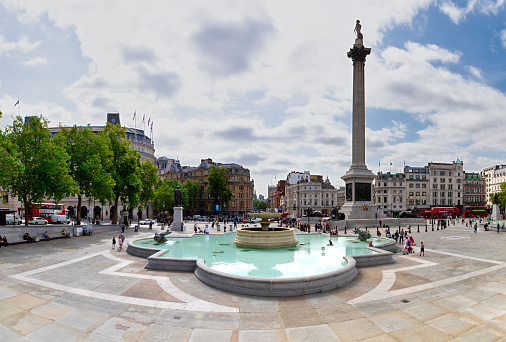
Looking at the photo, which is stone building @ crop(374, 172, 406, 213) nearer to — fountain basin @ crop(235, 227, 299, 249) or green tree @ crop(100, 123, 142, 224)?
green tree @ crop(100, 123, 142, 224)

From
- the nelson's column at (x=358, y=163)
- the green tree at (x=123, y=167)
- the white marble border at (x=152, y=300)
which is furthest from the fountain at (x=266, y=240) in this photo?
the green tree at (x=123, y=167)

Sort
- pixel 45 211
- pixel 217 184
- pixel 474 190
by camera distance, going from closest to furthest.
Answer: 1. pixel 45 211
2. pixel 217 184
3. pixel 474 190

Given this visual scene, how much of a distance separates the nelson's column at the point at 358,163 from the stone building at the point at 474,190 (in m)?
95.8

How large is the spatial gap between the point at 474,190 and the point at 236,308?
142 m

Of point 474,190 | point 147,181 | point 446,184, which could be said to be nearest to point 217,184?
point 147,181

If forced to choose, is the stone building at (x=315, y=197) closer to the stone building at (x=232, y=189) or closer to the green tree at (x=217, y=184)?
the stone building at (x=232, y=189)

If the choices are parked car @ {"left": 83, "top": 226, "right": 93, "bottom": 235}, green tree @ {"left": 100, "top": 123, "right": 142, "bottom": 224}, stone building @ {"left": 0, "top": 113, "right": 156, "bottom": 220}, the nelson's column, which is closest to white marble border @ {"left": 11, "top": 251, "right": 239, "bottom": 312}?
parked car @ {"left": 83, "top": 226, "right": 93, "bottom": 235}

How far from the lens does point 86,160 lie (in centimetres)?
3794

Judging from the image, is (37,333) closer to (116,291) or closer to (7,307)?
(7,307)

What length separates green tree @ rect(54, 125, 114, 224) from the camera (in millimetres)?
37812

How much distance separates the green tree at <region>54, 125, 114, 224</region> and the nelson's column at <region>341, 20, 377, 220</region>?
35.4 metres

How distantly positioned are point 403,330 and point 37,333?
1092 cm

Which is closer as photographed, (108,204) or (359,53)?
(359,53)

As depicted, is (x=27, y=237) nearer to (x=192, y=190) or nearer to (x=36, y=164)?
(x=36, y=164)
